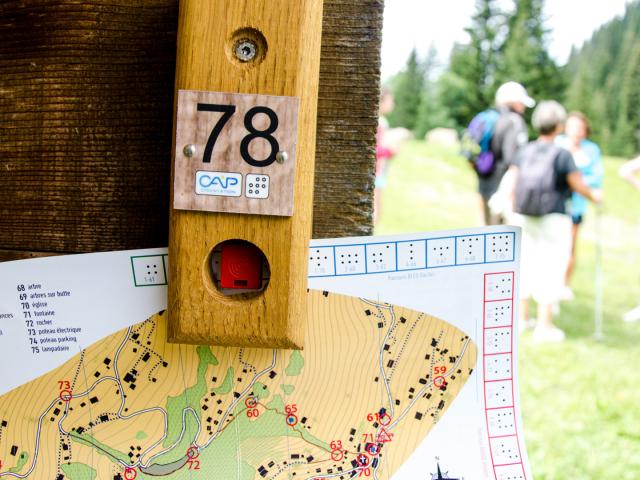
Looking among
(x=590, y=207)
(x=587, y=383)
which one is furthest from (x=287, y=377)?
(x=590, y=207)

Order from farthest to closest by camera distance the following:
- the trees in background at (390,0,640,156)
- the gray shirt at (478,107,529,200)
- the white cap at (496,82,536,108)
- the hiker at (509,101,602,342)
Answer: the trees in background at (390,0,640,156)
the white cap at (496,82,536,108)
the gray shirt at (478,107,529,200)
the hiker at (509,101,602,342)

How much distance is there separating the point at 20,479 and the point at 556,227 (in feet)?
13.1

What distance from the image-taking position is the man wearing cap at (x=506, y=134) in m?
4.84

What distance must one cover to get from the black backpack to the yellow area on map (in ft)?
11.7

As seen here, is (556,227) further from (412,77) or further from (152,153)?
(412,77)

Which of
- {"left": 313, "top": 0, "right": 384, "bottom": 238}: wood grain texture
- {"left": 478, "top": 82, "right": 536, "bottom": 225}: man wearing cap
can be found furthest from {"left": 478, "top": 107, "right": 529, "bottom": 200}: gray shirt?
{"left": 313, "top": 0, "right": 384, "bottom": 238}: wood grain texture

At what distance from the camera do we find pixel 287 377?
875 millimetres

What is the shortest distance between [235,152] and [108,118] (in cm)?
23

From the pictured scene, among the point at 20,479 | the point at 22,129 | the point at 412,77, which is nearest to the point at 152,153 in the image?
the point at 22,129

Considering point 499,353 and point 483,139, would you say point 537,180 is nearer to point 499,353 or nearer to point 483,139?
point 483,139

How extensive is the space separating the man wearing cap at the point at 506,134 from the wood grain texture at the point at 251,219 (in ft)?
13.7

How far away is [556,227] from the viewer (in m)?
4.40

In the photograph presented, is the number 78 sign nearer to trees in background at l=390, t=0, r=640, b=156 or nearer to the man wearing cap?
the man wearing cap

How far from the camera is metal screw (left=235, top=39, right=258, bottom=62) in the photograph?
30.7 inches
